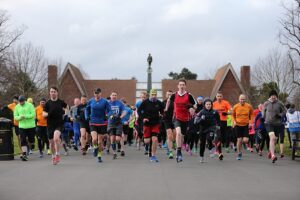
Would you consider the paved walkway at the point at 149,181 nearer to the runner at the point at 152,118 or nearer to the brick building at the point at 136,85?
the runner at the point at 152,118

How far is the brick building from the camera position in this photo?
6441cm

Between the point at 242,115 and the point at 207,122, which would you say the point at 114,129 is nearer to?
the point at 207,122

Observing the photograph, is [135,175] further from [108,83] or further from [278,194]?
[108,83]

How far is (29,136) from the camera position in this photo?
16.5 metres

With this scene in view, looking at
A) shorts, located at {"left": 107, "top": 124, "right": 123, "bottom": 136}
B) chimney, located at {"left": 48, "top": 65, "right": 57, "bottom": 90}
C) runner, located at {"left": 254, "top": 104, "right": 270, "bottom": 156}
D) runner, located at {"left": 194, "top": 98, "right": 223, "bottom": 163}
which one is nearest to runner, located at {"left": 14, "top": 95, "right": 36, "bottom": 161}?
shorts, located at {"left": 107, "top": 124, "right": 123, "bottom": 136}

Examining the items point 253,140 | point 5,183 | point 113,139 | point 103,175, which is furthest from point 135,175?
point 253,140

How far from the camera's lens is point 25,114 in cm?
1594

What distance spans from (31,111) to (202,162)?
5.62 m

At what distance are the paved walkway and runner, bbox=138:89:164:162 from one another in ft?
2.18

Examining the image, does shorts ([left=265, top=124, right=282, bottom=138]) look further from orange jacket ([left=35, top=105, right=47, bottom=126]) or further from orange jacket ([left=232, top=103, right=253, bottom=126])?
orange jacket ([left=35, top=105, right=47, bottom=126])

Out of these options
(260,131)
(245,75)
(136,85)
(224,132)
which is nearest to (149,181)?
(224,132)

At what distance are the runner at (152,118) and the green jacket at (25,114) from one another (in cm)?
364

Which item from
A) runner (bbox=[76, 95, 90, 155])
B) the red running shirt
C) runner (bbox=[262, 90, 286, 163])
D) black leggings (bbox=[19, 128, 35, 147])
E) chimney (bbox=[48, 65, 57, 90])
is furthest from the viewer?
chimney (bbox=[48, 65, 57, 90])

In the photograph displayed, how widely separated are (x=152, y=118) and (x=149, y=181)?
4.58 m
